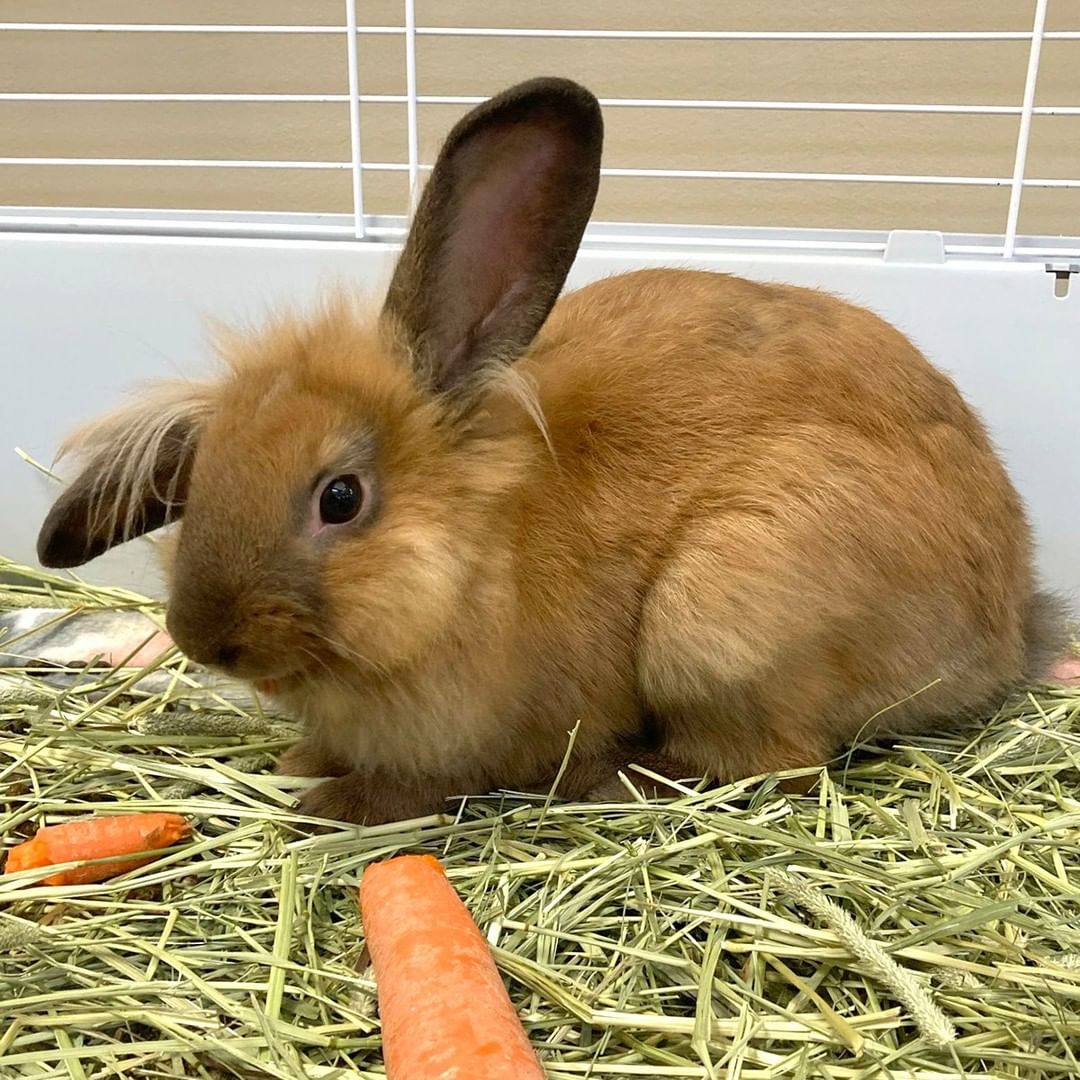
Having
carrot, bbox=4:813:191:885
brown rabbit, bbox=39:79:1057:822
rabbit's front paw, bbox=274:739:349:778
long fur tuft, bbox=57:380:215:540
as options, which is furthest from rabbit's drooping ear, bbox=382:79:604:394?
carrot, bbox=4:813:191:885

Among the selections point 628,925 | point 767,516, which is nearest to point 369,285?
point 767,516

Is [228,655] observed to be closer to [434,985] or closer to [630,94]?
[434,985]

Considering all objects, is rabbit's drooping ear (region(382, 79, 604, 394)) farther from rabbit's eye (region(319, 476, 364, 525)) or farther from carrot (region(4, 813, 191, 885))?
carrot (region(4, 813, 191, 885))

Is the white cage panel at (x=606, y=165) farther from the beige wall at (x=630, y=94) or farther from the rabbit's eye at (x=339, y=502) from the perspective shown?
the rabbit's eye at (x=339, y=502)

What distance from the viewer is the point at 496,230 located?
1.30 metres

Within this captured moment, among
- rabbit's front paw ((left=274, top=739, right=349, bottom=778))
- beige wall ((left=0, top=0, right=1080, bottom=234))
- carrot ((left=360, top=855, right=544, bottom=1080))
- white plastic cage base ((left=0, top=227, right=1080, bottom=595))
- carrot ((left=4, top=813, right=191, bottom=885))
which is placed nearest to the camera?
carrot ((left=360, top=855, right=544, bottom=1080))

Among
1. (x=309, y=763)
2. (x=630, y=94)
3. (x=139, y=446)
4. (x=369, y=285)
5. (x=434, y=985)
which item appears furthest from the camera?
(x=630, y=94)

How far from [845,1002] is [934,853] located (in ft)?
0.90

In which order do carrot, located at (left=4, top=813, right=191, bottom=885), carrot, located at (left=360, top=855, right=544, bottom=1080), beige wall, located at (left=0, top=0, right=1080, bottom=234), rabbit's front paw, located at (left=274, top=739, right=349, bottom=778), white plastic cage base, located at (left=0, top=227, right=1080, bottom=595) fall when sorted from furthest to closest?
beige wall, located at (left=0, top=0, right=1080, bottom=234) → white plastic cage base, located at (left=0, top=227, right=1080, bottom=595) → rabbit's front paw, located at (left=274, top=739, right=349, bottom=778) → carrot, located at (left=4, top=813, right=191, bottom=885) → carrot, located at (left=360, top=855, right=544, bottom=1080)

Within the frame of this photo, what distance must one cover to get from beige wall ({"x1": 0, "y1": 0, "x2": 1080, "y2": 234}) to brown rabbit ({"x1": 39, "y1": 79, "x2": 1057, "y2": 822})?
0.97 metres

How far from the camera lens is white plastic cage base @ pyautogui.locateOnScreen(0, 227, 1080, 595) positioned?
196 cm

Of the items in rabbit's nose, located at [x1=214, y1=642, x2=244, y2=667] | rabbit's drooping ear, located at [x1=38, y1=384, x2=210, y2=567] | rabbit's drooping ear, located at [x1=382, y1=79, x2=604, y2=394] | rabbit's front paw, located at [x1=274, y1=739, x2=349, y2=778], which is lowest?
rabbit's front paw, located at [x1=274, y1=739, x2=349, y2=778]

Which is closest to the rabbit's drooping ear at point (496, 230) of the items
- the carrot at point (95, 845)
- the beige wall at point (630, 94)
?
the carrot at point (95, 845)

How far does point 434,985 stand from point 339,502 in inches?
21.3
